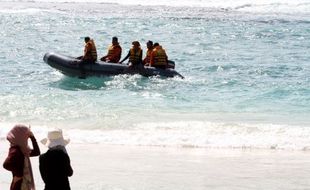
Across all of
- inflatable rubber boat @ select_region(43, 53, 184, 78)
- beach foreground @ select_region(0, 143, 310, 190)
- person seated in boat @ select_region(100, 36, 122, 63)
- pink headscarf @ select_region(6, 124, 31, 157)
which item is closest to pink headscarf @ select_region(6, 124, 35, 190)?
pink headscarf @ select_region(6, 124, 31, 157)

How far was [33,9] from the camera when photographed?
48.3 m

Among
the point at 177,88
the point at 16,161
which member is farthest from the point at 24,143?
the point at 177,88

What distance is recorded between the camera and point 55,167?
21.2ft

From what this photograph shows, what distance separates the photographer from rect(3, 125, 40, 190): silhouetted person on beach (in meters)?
6.35

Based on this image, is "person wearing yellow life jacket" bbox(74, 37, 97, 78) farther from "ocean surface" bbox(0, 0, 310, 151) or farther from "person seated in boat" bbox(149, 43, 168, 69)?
"person seated in boat" bbox(149, 43, 168, 69)

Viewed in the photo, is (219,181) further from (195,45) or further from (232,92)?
(195,45)

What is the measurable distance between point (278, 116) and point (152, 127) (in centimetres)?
300

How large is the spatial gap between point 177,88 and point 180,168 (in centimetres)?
887

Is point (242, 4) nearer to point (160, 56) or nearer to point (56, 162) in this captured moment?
point (160, 56)

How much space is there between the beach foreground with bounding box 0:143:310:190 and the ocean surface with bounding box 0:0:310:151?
704 mm

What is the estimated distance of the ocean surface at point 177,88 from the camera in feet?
43.6

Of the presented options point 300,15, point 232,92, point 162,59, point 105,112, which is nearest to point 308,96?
point 232,92

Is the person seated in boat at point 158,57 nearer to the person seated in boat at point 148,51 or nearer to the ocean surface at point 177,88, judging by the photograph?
the person seated in boat at point 148,51

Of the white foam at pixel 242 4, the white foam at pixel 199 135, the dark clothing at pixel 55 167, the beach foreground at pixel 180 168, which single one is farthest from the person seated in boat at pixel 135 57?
the white foam at pixel 242 4
